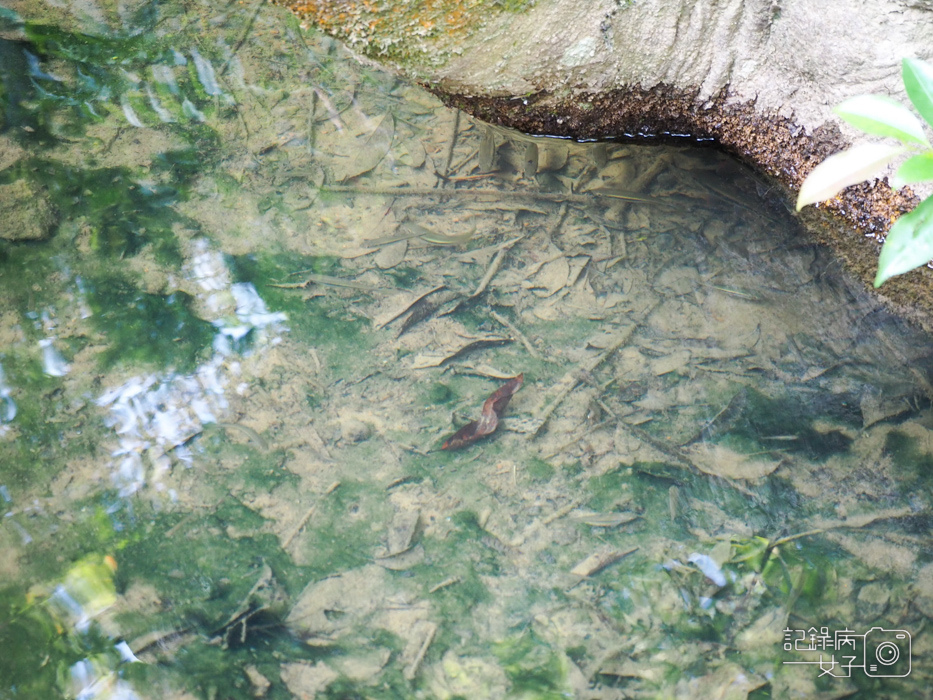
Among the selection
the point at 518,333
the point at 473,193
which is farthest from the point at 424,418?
the point at 473,193

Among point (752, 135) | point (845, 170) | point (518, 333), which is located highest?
point (845, 170)

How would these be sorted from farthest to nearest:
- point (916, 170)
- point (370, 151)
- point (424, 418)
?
point (370, 151) < point (424, 418) < point (916, 170)

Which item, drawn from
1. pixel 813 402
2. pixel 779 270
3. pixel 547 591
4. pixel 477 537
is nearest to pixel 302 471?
pixel 477 537

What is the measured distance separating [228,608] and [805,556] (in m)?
1.42

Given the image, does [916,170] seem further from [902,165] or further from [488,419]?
[488,419]

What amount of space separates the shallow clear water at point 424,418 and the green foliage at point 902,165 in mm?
863

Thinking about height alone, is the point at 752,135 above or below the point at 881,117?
below

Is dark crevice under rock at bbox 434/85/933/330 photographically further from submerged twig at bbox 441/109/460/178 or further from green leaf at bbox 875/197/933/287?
green leaf at bbox 875/197/933/287

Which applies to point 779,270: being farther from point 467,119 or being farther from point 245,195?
point 245,195

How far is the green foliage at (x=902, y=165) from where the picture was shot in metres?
1.03

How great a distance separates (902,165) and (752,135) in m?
1.39

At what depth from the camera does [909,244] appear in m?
1.04

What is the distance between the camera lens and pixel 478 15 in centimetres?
227

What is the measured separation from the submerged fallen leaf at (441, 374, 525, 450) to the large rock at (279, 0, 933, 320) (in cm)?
109
